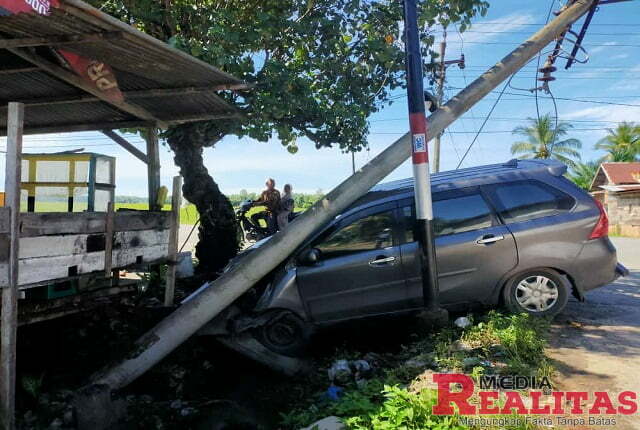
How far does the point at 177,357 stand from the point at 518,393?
412cm

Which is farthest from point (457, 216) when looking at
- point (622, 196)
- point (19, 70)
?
point (622, 196)

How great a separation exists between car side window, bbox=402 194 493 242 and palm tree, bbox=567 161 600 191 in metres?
36.6

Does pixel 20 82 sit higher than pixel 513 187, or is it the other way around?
pixel 20 82

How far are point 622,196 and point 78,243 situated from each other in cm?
3130

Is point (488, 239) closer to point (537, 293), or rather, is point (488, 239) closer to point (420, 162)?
point (537, 293)

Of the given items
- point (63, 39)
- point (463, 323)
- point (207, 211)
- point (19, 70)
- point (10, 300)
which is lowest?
point (463, 323)

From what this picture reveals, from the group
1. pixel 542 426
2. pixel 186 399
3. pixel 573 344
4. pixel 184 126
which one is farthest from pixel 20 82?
pixel 573 344

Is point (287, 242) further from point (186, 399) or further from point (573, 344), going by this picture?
point (573, 344)

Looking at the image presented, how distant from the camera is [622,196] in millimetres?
27344

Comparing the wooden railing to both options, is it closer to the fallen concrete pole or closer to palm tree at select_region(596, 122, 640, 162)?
the fallen concrete pole

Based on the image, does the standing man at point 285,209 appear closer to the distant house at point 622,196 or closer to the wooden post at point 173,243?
the wooden post at point 173,243

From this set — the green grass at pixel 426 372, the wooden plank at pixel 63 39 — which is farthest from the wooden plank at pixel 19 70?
the green grass at pixel 426 372

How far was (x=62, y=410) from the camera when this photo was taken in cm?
444

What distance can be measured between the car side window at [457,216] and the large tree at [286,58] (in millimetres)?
3101
